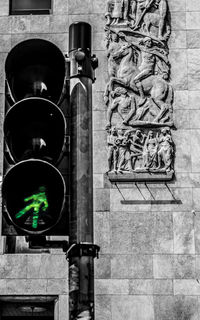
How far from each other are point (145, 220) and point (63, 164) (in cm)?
1415

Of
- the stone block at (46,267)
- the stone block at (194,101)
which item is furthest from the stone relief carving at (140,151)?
the stone block at (46,267)

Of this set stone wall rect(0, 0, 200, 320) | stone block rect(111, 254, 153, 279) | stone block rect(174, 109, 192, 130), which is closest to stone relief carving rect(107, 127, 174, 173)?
stone wall rect(0, 0, 200, 320)

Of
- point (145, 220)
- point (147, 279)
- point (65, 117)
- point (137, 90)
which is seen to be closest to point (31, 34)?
point (137, 90)

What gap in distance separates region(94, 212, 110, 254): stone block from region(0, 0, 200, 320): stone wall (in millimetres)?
28

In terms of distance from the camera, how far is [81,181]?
13.5 ft

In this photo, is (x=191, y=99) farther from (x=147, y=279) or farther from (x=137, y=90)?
(x=147, y=279)

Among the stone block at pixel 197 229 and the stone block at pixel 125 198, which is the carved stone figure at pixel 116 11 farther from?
the stone block at pixel 197 229

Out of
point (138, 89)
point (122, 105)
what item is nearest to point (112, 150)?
point (122, 105)

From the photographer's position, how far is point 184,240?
18.0 metres

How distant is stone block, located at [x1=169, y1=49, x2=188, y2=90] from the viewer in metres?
19.2

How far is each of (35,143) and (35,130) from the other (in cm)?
10

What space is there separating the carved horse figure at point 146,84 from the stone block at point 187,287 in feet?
15.2

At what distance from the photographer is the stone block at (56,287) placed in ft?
58.3

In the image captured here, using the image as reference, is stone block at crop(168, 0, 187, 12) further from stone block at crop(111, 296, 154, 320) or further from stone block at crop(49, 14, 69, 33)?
stone block at crop(111, 296, 154, 320)
